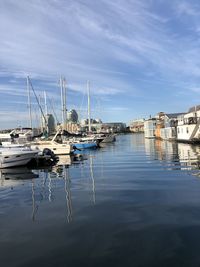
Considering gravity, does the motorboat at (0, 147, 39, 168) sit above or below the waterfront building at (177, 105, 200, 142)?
below

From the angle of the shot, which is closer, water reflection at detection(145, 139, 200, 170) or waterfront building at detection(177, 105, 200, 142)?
water reflection at detection(145, 139, 200, 170)

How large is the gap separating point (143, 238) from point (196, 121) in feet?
212

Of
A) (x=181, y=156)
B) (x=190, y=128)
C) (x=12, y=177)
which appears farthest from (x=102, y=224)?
(x=190, y=128)

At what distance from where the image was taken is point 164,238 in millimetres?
10695

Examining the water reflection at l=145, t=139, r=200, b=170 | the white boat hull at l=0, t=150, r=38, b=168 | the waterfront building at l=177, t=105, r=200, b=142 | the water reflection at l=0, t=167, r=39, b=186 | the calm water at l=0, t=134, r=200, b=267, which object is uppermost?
the waterfront building at l=177, t=105, r=200, b=142

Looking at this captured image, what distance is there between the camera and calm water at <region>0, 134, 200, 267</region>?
9336mm

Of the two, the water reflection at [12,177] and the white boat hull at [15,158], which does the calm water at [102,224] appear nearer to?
the water reflection at [12,177]

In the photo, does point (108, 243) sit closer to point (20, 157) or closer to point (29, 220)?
point (29, 220)

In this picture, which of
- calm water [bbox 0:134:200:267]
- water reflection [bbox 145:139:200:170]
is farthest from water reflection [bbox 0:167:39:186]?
water reflection [bbox 145:139:200:170]

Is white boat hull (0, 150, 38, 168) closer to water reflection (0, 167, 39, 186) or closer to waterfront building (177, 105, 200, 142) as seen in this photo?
water reflection (0, 167, 39, 186)

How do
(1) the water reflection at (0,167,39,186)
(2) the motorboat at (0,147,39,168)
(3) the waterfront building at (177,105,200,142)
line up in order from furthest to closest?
(3) the waterfront building at (177,105,200,142) < (2) the motorboat at (0,147,39,168) < (1) the water reflection at (0,167,39,186)

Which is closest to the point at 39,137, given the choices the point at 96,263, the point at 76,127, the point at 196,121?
the point at 196,121

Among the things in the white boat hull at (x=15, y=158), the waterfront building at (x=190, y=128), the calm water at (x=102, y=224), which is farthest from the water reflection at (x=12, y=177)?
the waterfront building at (x=190, y=128)

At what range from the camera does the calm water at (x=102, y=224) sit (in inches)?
368
